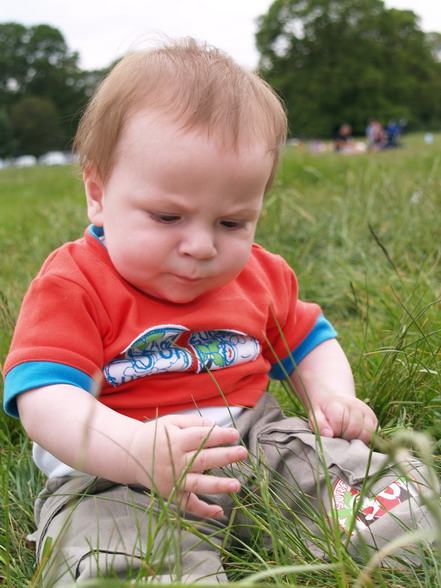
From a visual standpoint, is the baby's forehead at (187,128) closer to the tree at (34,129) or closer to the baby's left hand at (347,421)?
the baby's left hand at (347,421)

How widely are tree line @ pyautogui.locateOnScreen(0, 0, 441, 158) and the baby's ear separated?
38.8 metres

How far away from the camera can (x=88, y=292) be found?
5.13 ft

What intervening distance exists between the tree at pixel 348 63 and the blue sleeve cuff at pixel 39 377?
4267 cm

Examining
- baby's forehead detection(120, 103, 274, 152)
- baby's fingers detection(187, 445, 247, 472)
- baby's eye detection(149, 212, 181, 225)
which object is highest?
baby's forehead detection(120, 103, 274, 152)

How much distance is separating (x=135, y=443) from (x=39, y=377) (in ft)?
0.96

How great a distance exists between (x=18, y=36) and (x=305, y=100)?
37005 millimetres

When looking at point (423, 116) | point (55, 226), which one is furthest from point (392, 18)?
point (55, 226)

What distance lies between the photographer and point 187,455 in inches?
47.0

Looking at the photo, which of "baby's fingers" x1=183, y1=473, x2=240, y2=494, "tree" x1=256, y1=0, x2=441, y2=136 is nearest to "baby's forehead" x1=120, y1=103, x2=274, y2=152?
"baby's fingers" x1=183, y1=473, x2=240, y2=494

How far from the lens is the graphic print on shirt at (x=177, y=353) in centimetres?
158

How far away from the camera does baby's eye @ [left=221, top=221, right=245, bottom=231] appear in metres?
1.59

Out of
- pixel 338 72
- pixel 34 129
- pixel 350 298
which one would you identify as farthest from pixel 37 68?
pixel 350 298

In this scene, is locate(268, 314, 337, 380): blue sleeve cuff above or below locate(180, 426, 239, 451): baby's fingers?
below

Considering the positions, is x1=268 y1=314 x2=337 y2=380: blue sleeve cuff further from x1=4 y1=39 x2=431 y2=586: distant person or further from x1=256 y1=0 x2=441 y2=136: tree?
x1=256 y1=0 x2=441 y2=136: tree
